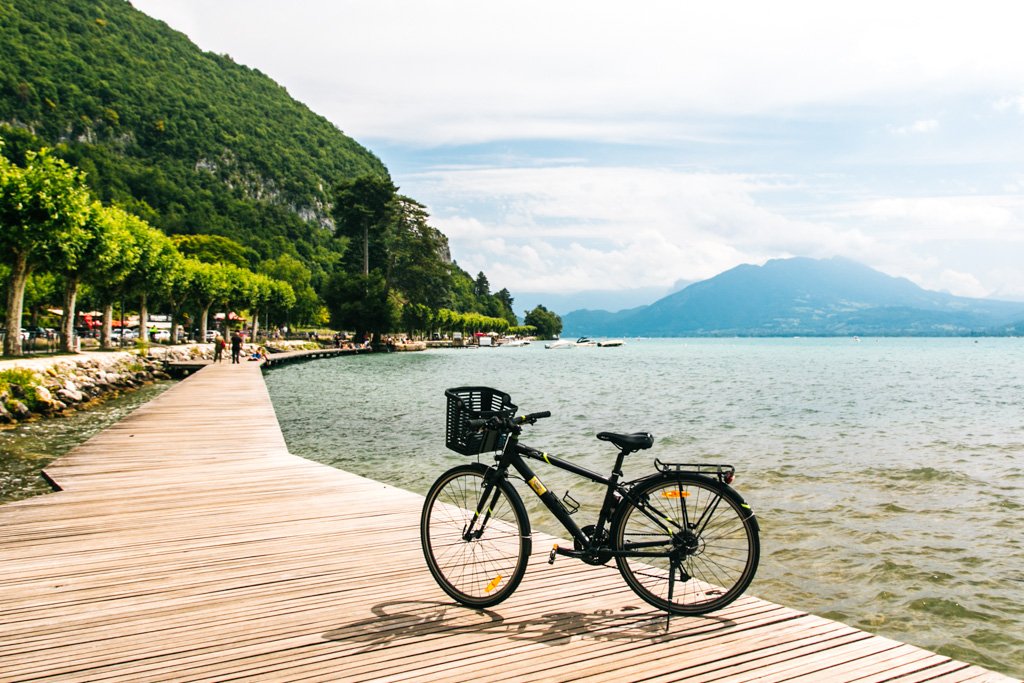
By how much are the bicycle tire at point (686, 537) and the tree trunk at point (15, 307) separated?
33290mm

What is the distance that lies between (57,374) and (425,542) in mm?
27351

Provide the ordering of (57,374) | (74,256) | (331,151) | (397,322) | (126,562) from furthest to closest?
(331,151) → (397,322) → (74,256) → (57,374) → (126,562)

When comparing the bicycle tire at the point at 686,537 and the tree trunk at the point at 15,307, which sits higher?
the tree trunk at the point at 15,307

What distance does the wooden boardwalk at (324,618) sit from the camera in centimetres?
402

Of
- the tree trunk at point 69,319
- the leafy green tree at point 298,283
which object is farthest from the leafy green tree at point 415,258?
the tree trunk at point 69,319

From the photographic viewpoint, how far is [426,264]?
99812mm

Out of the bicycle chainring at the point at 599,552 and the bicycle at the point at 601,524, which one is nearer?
the bicycle at the point at 601,524

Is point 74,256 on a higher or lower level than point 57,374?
higher

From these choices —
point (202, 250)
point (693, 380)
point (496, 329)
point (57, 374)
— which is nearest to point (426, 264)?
point (202, 250)

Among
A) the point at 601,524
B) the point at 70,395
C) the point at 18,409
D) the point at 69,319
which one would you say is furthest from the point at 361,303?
the point at 601,524

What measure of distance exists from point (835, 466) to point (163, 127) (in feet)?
496

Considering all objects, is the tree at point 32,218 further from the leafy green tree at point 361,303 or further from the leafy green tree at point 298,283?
the leafy green tree at point 298,283

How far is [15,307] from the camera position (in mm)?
30891

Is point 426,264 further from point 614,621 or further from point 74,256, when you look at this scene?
point 614,621
